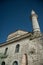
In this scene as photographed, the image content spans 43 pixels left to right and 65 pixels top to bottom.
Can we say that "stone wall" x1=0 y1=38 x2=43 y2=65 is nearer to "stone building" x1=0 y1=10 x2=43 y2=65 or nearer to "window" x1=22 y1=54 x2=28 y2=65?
"stone building" x1=0 y1=10 x2=43 y2=65

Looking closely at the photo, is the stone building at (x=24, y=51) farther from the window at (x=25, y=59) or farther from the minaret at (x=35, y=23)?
the minaret at (x=35, y=23)

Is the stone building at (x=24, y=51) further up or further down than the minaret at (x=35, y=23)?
further down

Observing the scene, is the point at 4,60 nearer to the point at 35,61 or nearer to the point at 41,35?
the point at 35,61

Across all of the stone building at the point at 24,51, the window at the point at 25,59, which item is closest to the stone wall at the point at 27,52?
the stone building at the point at 24,51

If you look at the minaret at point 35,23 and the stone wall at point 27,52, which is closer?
the stone wall at point 27,52

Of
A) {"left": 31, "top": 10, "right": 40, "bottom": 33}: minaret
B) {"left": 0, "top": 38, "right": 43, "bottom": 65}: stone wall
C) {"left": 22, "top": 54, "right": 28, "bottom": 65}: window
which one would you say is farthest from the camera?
{"left": 31, "top": 10, "right": 40, "bottom": 33}: minaret

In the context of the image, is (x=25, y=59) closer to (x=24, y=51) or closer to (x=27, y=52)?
(x=27, y=52)

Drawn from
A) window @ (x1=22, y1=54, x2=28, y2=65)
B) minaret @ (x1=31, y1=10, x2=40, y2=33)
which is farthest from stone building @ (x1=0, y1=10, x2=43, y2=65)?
→ minaret @ (x1=31, y1=10, x2=40, y2=33)

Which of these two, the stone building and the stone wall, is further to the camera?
the stone building

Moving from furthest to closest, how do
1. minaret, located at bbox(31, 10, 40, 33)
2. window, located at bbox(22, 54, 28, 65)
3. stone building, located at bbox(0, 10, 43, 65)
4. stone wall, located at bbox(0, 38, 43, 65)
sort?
minaret, located at bbox(31, 10, 40, 33) → window, located at bbox(22, 54, 28, 65) → stone building, located at bbox(0, 10, 43, 65) → stone wall, located at bbox(0, 38, 43, 65)

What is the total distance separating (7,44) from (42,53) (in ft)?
21.8

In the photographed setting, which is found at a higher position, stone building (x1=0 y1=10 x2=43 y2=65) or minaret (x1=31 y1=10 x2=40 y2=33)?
minaret (x1=31 y1=10 x2=40 y2=33)

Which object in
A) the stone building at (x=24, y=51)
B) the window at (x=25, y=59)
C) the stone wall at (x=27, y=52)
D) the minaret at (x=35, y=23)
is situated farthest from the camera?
the minaret at (x=35, y=23)

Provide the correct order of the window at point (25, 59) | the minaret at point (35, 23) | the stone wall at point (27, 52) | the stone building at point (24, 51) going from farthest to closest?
the minaret at point (35, 23)
the window at point (25, 59)
the stone building at point (24, 51)
the stone wall at point (27, 52)
